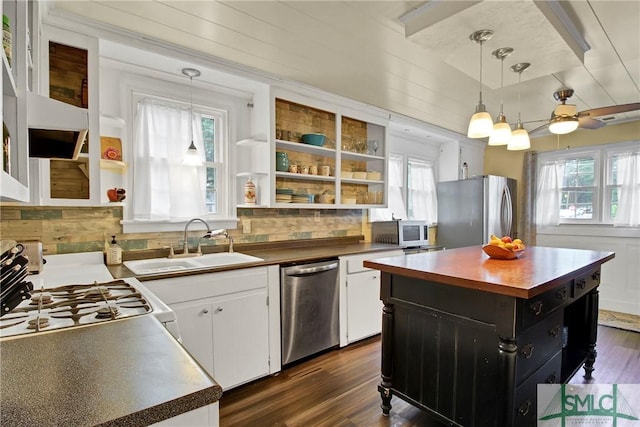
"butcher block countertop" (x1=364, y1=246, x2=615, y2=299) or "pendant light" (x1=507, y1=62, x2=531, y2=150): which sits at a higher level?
"pendant light" (x1=507, y1=62, x2=531, y2=150)

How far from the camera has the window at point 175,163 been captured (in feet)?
8.25

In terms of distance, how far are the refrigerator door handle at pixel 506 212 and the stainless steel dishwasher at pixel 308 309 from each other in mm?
2825

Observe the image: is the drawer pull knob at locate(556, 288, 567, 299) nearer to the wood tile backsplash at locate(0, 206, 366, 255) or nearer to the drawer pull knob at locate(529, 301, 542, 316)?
the drawer pull knob at locate(529, 301, 542, 316)

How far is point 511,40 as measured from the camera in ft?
6.28

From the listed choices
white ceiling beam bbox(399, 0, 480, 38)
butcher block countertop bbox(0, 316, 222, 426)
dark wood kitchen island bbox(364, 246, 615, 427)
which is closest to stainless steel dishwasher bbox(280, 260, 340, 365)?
dark wood kitchen island bbox(364, 246, 615, 427)

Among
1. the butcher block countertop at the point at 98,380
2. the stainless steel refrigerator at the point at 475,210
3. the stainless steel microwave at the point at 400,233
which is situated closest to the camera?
the butcher block countertop at the point at 98,380

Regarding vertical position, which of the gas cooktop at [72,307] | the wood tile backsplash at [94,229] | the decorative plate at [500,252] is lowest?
the gas cooktop at [72,307]

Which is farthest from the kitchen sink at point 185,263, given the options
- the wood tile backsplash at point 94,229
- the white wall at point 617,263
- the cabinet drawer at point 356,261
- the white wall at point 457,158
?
the white wall at point 617,263

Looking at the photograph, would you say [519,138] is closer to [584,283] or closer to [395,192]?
[584,283]

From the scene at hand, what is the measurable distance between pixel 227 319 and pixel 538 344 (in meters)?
1.82

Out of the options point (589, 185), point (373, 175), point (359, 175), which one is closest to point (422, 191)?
point (373, 175)

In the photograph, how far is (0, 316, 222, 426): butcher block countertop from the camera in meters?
0.60

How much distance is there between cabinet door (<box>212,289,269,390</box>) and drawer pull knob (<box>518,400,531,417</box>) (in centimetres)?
160

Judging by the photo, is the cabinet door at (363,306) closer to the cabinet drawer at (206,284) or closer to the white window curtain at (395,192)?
the cabinet drawer at (206,284)
